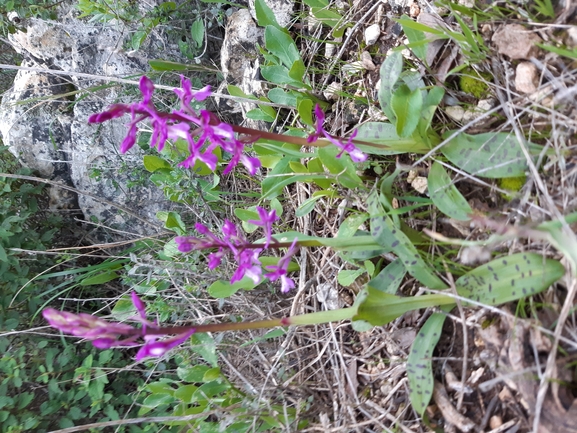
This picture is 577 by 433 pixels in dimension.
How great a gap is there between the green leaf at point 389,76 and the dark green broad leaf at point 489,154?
0.21 metres

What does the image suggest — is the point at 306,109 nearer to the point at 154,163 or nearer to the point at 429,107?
the point at 429,107

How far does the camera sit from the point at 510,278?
107 centimetres

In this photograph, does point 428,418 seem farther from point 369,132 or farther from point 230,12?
point 230,12

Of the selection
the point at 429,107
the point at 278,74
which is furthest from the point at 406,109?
the point at 278,74

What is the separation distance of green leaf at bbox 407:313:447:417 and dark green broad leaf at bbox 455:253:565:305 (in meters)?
0.12

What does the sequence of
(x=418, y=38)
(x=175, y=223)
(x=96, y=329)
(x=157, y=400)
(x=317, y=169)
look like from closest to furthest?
(x=96, y=329) < (x=418, y=38) < (x=317, y=169) < (x=157, y=400) < (x=175, y=223)

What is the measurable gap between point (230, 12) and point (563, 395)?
2032mm

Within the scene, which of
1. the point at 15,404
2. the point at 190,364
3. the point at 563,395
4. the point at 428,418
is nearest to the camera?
the point at 563,395

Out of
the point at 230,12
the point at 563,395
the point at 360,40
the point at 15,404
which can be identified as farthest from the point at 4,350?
the point at 563,395

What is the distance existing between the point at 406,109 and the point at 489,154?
24 cm

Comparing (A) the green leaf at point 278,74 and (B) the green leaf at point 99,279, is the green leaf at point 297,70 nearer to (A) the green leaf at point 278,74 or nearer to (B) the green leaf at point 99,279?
(A) the green leaf at point 278,74

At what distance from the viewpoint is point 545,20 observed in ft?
3.86

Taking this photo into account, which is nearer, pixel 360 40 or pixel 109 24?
pixel 360 40

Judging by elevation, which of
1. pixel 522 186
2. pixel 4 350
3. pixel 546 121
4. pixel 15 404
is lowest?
pixel 15 404
